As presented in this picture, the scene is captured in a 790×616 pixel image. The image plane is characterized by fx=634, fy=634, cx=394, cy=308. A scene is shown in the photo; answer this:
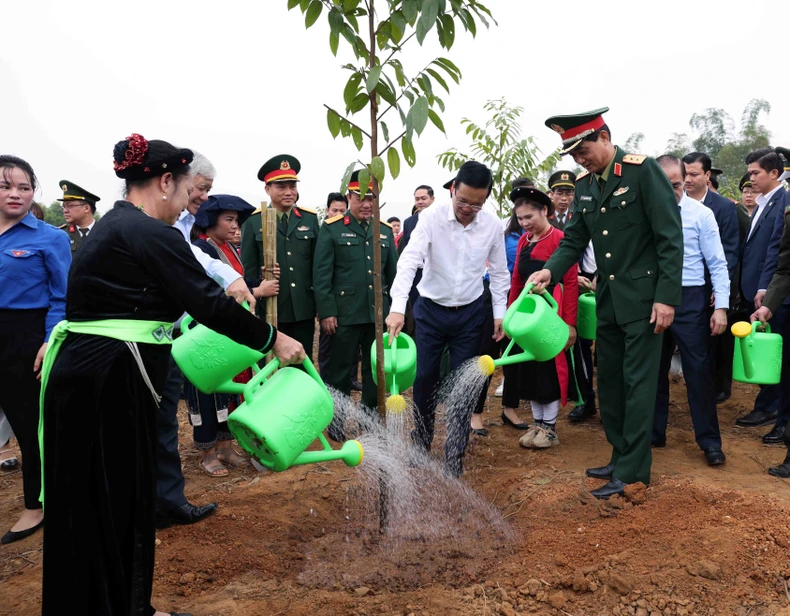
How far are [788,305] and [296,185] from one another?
135 inches

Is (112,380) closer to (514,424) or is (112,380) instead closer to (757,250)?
(514,424)

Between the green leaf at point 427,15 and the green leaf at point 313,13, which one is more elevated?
the green leaf at point 313,13

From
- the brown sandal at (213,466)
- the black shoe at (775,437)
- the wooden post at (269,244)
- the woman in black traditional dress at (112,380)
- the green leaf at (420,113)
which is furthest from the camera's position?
the black shoe at (775,437)

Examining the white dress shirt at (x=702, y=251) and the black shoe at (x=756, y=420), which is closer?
the white dress shirt at (x=702, y=251)

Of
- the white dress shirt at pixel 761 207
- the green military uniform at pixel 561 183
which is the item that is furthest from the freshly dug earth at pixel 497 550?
the green military uniform at pixel 561 183

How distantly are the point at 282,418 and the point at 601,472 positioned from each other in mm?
2117

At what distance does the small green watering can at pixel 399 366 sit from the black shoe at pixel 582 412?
1.96 m

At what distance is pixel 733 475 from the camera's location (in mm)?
3578

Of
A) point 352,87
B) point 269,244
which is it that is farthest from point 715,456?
point 352,87

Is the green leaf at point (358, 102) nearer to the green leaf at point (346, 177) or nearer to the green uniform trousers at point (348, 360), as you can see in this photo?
the green leaf at point (346, 177)

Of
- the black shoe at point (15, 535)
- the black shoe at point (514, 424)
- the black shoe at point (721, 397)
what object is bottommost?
the black shoe at point (721, 397)

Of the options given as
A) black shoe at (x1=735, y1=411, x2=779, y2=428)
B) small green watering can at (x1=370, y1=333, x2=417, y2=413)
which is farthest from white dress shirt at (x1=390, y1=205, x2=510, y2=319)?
black shoe at (x1=735, y1=411, x2=779, y2=428)

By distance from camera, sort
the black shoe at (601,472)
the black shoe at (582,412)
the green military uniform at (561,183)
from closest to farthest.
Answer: the black shoe at (601,472) → the black shoe at (582,412) → the green military uniform at (561,183)

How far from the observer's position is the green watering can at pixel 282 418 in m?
2.17
